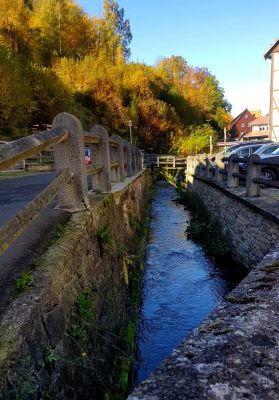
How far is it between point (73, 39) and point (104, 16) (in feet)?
45.0

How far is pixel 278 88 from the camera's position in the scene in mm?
27391

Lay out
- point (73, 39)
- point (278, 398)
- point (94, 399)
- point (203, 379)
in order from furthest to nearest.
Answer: point (73, 39), point (94, 399), point (203, 379), point (278, 398)

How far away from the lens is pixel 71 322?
3.12m

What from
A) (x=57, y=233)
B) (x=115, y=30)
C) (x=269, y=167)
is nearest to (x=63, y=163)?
(x=57, y=233)

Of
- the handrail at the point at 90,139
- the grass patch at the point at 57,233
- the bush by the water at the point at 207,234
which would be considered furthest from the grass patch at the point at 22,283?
the bush by the water at the point at 207,234

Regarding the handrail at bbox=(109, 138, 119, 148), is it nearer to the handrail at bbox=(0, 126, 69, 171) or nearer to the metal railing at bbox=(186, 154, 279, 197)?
the metal railing at bbox=(186, 154, 279, 197)

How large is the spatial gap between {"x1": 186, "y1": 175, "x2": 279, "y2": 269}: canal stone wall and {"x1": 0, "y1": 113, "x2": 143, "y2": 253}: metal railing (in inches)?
121

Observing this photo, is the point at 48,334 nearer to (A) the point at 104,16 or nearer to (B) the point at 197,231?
(B) the point at 197,231

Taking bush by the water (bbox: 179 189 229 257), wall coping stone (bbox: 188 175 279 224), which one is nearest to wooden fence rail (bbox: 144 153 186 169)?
bush by the water (bbox: 179 189 229 257)

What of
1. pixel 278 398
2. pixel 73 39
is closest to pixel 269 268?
pixel 278 398

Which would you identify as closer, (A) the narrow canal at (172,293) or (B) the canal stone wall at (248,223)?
(A) the narrow canal at (172,293)

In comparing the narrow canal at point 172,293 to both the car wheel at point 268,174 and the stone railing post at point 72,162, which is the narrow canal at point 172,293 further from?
the car wheel at point 268,174

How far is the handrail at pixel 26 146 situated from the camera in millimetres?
2610

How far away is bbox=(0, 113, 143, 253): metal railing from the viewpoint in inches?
106
